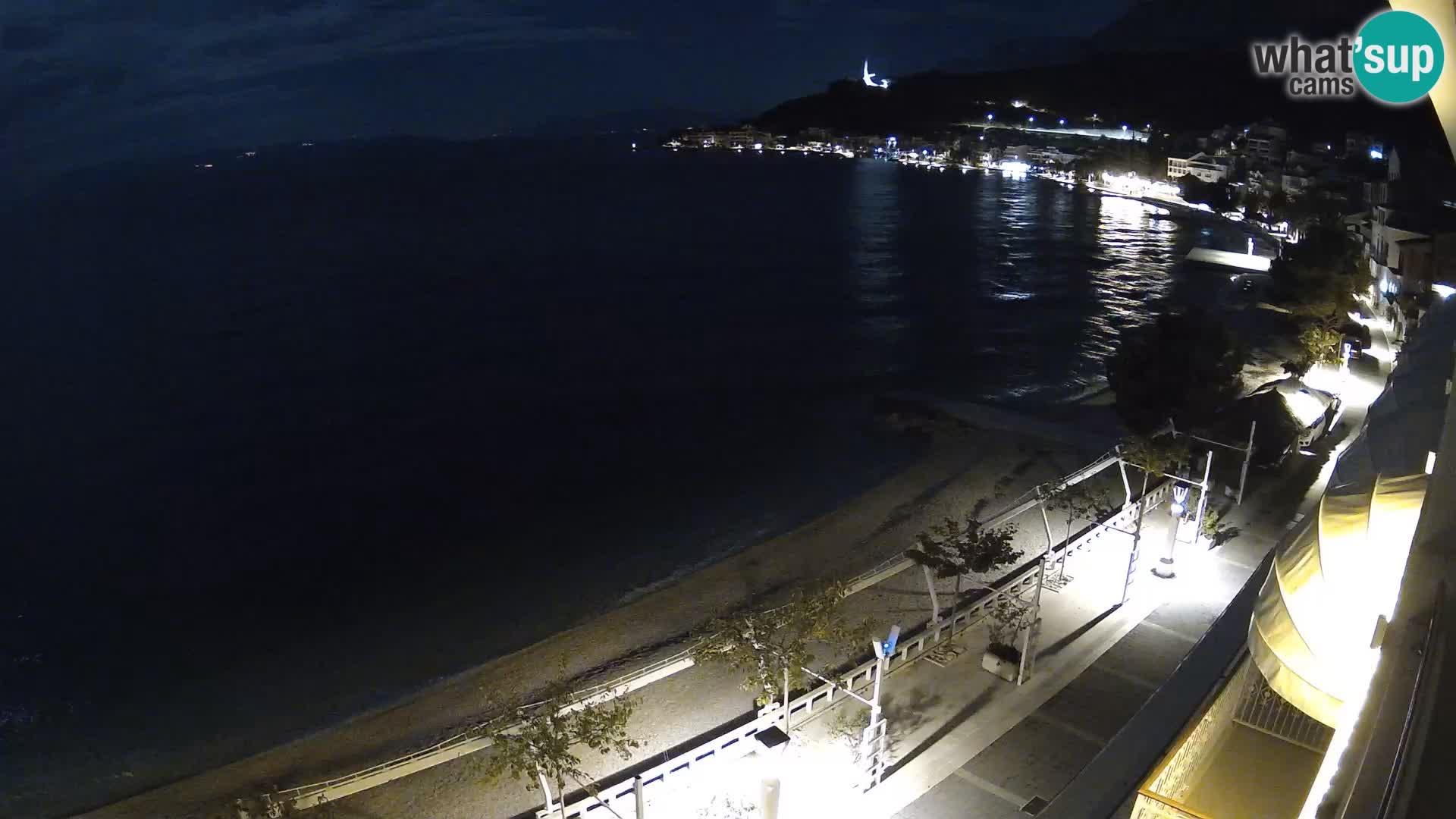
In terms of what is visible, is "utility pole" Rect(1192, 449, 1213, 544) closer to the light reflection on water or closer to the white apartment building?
the light reflection on water

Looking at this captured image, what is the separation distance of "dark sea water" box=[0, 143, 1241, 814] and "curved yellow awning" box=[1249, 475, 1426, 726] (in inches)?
447

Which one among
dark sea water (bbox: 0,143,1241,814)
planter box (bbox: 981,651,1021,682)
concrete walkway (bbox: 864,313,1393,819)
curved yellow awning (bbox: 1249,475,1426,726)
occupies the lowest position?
dark sea water (bbox: 0,143,1241,814)

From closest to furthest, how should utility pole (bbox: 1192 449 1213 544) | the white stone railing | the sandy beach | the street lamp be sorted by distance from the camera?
1. the white stone railing
2. the sandy beach
3. the street lamp
4. utility pole (bbox: 1192 449 1213 544)

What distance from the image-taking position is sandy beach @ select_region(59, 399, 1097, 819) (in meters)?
9.80

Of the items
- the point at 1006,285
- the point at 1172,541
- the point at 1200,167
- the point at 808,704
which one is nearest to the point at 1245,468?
the point at 1172,541

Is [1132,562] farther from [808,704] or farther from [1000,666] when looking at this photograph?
[808,704]

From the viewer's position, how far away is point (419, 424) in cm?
2709

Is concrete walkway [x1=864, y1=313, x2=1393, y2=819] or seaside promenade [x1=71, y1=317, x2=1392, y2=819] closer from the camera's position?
concrete walkway [x1=864, y1=313, x2=1393, y2=819]

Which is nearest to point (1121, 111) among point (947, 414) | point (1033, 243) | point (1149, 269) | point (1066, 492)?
point (1033, 243)

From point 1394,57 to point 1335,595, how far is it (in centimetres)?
828

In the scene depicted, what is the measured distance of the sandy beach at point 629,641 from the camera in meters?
9.80

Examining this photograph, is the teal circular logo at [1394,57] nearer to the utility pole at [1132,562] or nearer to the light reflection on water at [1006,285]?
the utility pole at [1132,562]

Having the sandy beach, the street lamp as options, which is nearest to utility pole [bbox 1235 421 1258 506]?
the street lamp

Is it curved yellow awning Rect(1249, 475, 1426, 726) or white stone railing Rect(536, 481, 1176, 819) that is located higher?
curved yellow awning Rect(1249, 475, 1426, 726)
